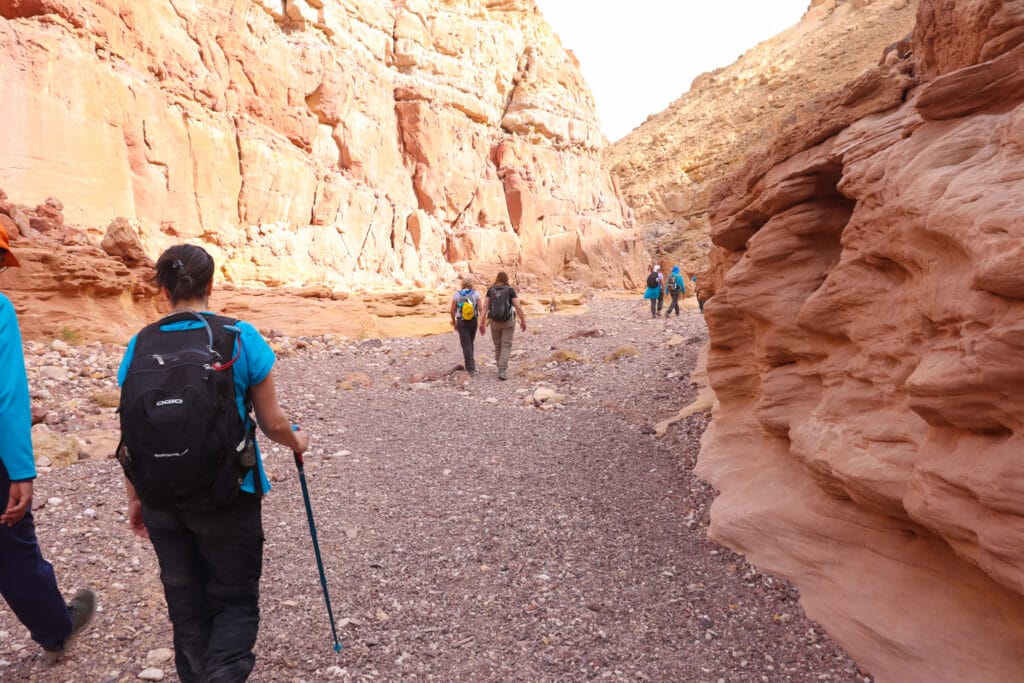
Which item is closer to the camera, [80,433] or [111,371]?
[80,433]

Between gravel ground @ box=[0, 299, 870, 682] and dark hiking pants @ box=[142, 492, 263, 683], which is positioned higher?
dark hiking pants @ box=[142, 492, 263, 683]

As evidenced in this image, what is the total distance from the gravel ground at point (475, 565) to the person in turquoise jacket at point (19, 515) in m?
0.28

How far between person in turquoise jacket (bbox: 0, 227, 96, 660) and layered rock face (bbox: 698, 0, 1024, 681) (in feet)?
13.2

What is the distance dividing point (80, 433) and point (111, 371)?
3.89m

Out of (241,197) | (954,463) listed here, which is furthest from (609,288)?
(954,463)

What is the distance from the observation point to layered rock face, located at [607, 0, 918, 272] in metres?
44.9

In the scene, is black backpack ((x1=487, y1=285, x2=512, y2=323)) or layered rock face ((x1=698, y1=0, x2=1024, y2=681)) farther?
black backpack ((x1=487, y1=285, x2=512, y2=323))

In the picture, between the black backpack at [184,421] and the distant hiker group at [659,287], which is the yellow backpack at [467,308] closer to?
the black backpack at [184,421]

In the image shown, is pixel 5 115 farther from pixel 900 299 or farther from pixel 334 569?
pixel 900 299

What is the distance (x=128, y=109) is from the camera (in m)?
19.0

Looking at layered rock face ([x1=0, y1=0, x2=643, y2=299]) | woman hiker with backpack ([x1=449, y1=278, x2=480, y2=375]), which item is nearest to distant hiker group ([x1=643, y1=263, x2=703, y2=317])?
woman hiker with backpack ([x1=449, y1=278, x2=480, y2=375])

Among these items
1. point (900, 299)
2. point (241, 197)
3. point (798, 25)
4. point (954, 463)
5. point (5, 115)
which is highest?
point (798, 25)

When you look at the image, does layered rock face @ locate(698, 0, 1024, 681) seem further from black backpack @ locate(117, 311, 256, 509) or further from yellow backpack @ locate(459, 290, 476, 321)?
yellow backpack @ locate(459, 290, 476, 321)

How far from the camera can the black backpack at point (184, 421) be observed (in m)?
2.04
